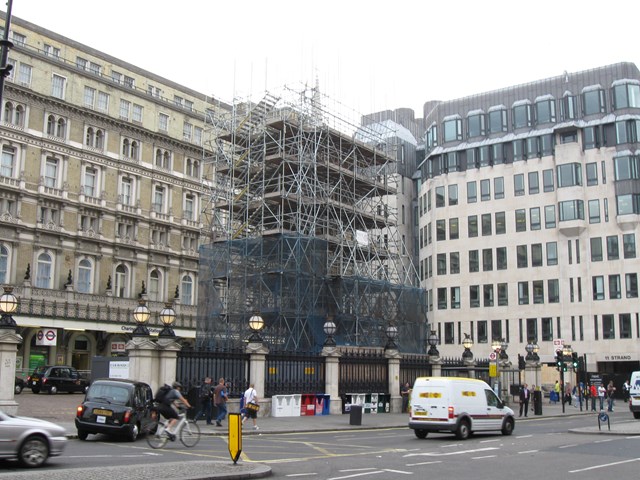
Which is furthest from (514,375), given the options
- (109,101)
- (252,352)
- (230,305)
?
(109,101)

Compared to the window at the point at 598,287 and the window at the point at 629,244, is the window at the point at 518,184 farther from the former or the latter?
the window at the point at 598,287

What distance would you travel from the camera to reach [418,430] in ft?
80.4

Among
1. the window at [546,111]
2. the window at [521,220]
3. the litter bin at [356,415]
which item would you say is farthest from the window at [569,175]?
the litter bin at [356,415]

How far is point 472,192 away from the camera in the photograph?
2965 inches

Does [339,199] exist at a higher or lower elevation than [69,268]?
higher

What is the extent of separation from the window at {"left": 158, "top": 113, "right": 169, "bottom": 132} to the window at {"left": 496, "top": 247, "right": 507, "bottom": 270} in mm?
33371

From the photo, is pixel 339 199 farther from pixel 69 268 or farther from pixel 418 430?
pixel 418 430

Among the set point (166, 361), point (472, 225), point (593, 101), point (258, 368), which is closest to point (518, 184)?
point (472, 225)

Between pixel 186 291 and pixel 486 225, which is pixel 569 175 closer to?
pixel 486 225

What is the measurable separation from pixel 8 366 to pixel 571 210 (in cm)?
5520

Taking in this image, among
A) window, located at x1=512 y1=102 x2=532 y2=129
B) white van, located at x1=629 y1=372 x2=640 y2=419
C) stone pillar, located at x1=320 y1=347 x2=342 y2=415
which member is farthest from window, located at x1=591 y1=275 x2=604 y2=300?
stone pillar, located at x1=320 y1=347 x2=342 y2=415

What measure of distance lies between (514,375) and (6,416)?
44662 millimetres

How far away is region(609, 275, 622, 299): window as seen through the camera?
215 ft

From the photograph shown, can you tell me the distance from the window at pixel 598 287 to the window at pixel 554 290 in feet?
10.4
